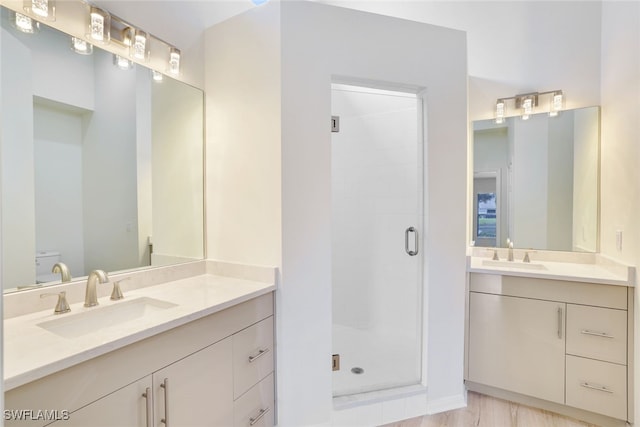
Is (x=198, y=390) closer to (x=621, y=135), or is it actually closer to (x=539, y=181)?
(x=539, y=181)

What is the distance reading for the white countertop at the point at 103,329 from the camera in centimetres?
91

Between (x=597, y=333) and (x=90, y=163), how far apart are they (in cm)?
292

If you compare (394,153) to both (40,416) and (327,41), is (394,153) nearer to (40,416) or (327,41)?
(327,41)

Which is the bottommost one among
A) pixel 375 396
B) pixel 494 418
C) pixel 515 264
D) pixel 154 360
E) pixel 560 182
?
pixel 494 418

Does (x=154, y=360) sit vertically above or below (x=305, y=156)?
below

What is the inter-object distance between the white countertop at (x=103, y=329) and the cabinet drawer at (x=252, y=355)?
183mm

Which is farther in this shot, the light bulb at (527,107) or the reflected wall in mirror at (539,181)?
the light bulb at (527,107)

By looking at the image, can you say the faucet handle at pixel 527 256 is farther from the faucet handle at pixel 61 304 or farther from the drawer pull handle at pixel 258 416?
the faucet handle at pixel 61 304

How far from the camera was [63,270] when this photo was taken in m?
1.39

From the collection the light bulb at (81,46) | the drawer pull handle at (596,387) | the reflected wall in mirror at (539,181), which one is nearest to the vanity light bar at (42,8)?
the light bulb at (81,46)

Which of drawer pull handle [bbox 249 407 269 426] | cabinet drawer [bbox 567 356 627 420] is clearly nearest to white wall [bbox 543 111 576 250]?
cabinet drawer [bbox 567 356 627 420]

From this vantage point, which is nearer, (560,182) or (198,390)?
(198,390)

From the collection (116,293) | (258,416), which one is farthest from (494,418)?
(116,293)

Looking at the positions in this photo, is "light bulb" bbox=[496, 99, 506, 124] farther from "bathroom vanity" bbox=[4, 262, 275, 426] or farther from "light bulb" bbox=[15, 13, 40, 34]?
"light bulb" bbox=[15, 13, 40, 34]
